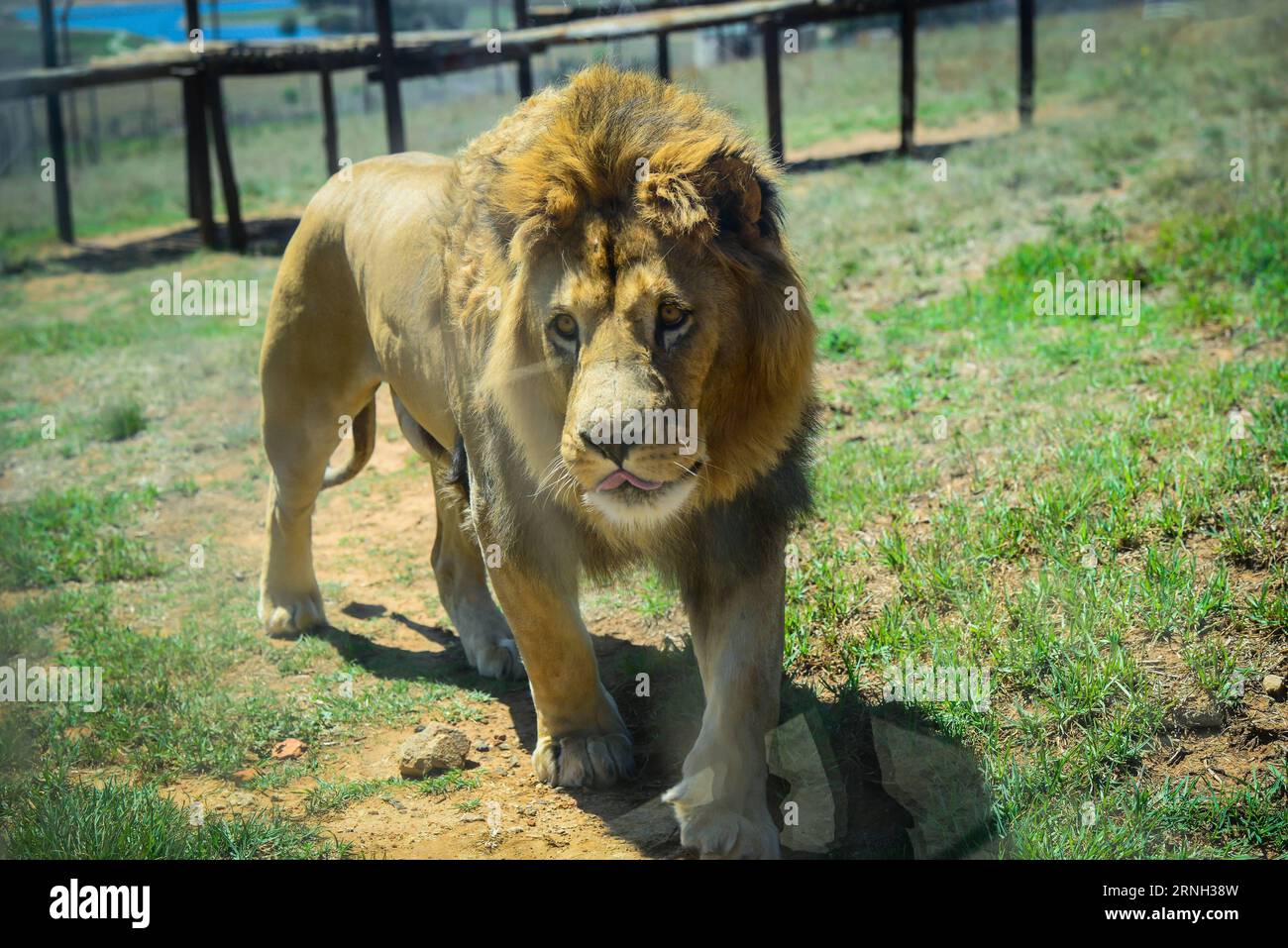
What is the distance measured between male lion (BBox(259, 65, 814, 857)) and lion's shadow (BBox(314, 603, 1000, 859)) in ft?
0.65

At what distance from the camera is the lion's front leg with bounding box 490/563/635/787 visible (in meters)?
3.96

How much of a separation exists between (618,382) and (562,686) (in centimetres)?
138

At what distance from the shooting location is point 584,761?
410 cm

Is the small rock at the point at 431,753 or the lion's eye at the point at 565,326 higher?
the lion's eye at the point at 565,326

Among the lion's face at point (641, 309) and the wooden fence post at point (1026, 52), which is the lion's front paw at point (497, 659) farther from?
the wooden fence post at point (1026, 52)

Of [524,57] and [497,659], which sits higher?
[524,57]

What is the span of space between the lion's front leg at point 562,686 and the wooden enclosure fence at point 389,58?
11164 millimetres

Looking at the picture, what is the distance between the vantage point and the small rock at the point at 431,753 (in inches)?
167

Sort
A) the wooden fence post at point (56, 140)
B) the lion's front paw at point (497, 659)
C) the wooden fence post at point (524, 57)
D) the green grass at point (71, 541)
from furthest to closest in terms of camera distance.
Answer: the wooden fence post at point (56, 140) → the wooden fence post at point (524, 57) → the green grass at point (71, 541) → the lion's front paw at point (497, 659)

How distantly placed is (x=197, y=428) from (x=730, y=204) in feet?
21.4

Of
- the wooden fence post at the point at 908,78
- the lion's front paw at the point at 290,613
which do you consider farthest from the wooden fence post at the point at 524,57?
the lion's front paw at the point at 290,613

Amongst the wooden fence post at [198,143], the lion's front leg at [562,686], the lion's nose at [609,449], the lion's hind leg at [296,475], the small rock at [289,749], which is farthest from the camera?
the wooden fence post at [198,143]

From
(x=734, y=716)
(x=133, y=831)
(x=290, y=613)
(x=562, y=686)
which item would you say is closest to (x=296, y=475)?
(x=290, y=613)

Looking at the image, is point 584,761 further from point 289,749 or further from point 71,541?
point 71,541
